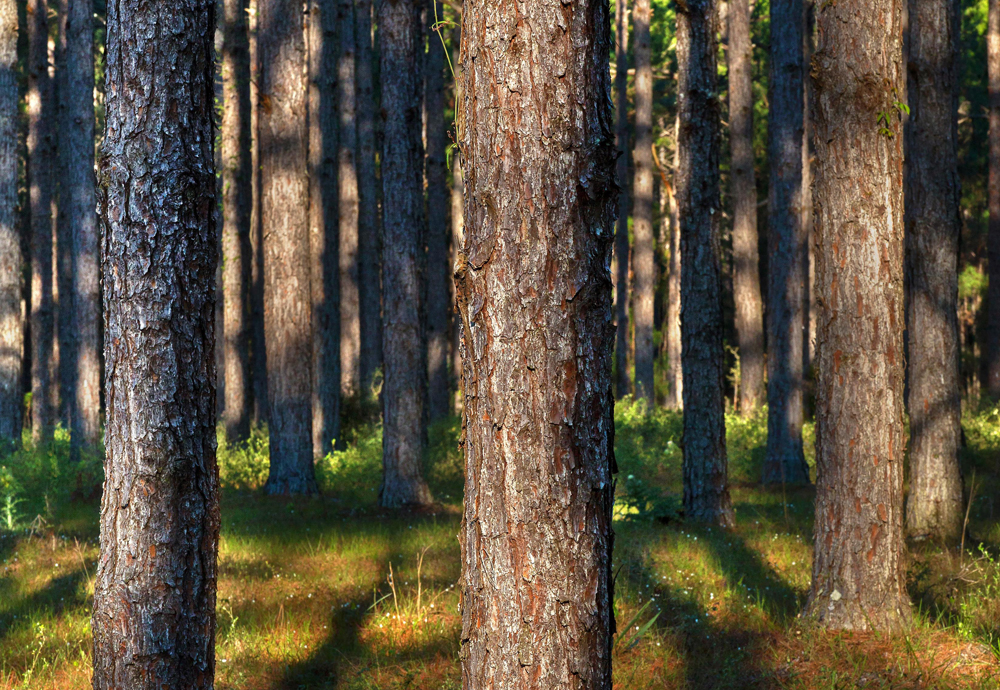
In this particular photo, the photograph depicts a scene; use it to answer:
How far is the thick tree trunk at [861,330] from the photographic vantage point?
554cm

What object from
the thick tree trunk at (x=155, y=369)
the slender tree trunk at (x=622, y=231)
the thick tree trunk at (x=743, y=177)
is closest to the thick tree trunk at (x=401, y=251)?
the thick tree trunk at (x=155, y=369)

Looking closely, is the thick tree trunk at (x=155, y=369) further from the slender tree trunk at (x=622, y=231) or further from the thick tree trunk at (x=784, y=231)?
the slender tree trunk at (x=622, y=231)

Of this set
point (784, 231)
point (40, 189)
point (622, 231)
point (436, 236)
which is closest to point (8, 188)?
point (40, 189)

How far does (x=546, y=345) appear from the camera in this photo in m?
2.43

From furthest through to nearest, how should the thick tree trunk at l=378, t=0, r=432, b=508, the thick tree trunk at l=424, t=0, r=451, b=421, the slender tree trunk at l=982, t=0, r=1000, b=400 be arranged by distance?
the slender tree trunk at l=982, t=0, r=1000, b=400 < the thick tree trunk at l=424, t=0, r=451, b=421 < the thick tree trunk at l=378, t=0, r=432, b=508

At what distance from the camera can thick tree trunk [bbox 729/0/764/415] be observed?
15.3m

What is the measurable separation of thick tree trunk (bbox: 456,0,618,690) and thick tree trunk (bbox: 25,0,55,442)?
19.4m

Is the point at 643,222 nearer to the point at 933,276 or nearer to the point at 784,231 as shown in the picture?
the point at 784,231

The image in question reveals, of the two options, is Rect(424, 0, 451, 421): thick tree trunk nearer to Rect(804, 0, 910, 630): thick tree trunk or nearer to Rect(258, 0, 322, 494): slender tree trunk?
Rect(258, 0, 322, 494): slender tree trunk

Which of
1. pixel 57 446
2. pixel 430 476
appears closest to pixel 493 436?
pixel 430 476

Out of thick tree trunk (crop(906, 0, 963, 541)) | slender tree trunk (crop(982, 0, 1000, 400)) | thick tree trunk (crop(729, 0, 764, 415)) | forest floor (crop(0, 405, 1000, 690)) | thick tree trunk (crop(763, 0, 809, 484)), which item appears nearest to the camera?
forest floor (crop(0, 405, 1000, 690))

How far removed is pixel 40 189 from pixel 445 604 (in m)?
19.0

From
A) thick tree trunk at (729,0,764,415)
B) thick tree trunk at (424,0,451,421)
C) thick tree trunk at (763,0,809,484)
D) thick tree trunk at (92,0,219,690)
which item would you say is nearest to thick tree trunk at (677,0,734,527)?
thick tree trunk at (763,0,809,484)

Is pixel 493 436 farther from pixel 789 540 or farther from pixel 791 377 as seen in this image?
pixel 791 377
